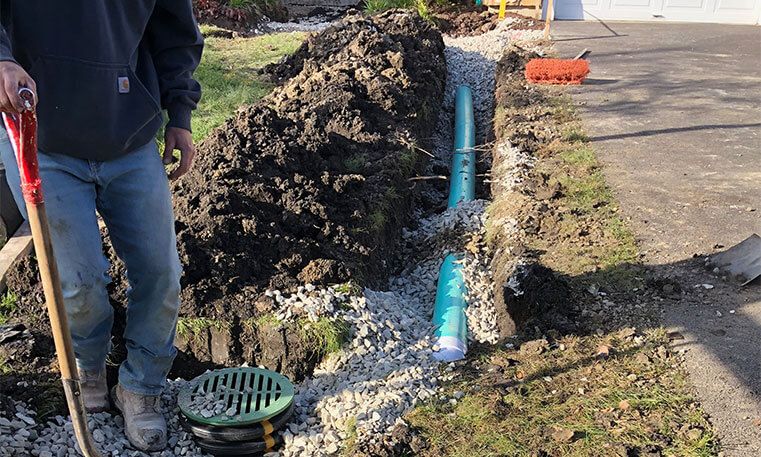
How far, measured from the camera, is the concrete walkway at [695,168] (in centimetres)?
316

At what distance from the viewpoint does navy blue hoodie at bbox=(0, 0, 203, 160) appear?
2170mm

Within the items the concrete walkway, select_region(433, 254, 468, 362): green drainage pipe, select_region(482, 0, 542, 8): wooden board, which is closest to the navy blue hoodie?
select_region(433, 254, 468, 362): green drainage pipe

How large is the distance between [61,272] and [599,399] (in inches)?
87.3

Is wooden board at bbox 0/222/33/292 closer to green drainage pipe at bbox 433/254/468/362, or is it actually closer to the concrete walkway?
green drainage pipe at bbox 433/254/468/362

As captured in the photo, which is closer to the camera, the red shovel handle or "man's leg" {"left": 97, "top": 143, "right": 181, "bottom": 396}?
the red shovel handle

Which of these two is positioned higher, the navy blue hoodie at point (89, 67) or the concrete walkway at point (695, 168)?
the navy blue hoodie at point (89, 67)

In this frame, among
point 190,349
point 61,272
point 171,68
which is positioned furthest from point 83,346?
point 171,68

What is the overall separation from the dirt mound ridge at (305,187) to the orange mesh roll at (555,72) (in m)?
1.70

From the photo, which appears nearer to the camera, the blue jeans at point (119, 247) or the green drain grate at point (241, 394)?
the blue jeans at point (119, 247)

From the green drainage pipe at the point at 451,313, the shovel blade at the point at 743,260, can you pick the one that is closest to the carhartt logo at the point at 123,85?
the green drainage pipe at the point at 451,313

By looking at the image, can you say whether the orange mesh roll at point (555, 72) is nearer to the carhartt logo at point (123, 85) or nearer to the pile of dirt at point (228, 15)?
the pile of dirt at point (228, 15)

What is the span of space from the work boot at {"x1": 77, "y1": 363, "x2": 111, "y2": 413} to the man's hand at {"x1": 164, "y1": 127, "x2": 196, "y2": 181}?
2.91 feet

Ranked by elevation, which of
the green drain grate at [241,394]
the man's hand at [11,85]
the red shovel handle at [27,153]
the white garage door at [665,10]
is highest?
the man's hand at [11,85]

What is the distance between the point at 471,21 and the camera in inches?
536
